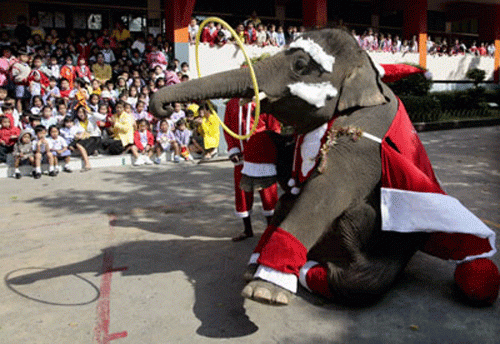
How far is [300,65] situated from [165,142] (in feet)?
26.2

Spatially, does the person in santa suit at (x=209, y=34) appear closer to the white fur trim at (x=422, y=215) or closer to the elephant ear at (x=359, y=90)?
the elephant ear at (x=359, y=90)

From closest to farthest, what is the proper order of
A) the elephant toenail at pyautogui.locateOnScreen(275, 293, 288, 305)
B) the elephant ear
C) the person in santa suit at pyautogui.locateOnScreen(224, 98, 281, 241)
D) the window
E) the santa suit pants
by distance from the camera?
1. the elephant toenail at pyautogui.locateOnScreen(275, 293, 288, 305)
2. the elephant ear
3. the person in santa suit at pyautogui.locateOnScreen(224, 98, 281, 241)
4. the santa suit pants
5. the window

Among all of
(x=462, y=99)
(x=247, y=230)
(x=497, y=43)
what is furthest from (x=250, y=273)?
(x=497, y=43)

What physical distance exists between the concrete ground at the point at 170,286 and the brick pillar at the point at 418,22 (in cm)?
1566

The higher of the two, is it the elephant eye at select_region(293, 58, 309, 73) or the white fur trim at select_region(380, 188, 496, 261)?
the elephant eye at select_region(293, 58, 309, 73)

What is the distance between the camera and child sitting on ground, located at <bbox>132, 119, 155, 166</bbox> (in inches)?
430

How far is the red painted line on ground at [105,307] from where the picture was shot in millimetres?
3502

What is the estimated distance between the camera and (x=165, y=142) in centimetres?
1120

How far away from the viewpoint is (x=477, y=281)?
12.1 ft

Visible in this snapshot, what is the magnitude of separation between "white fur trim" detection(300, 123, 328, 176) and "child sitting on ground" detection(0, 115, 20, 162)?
824 centimetres

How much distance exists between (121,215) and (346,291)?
3.79 m

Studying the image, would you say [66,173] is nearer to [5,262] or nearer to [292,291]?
[5,262]

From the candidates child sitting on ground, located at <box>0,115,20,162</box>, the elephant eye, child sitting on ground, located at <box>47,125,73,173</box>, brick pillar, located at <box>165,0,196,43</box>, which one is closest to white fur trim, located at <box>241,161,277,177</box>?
the elephant eye

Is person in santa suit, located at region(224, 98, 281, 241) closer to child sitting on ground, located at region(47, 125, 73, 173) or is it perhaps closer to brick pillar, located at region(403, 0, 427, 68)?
child sitting on ground, located at region(47, 125, 73, 173)
